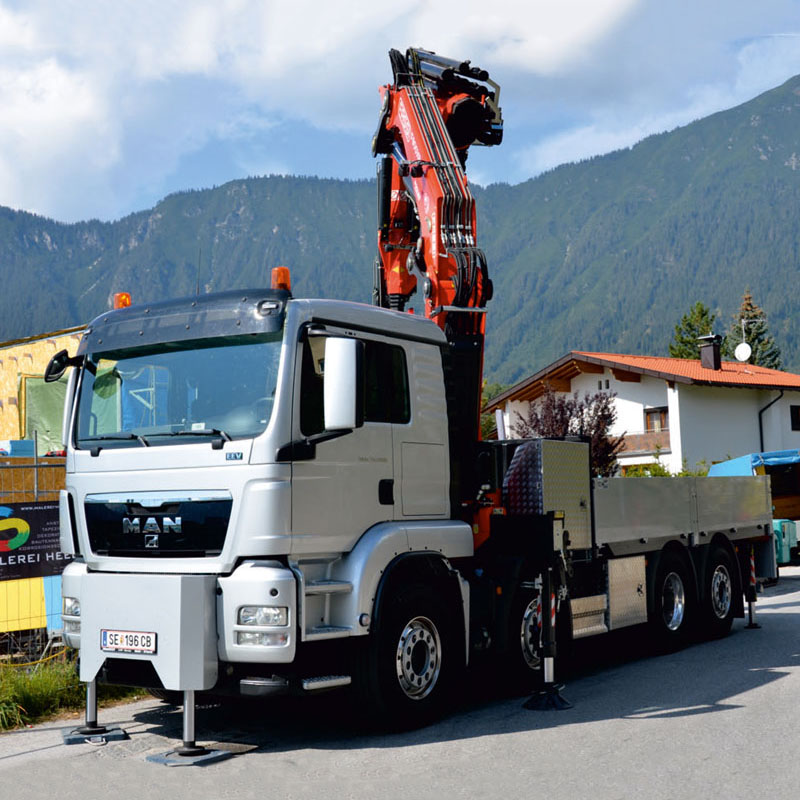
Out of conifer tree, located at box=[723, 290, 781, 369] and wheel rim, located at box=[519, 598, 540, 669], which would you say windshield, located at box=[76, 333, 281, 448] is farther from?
conifer tree, located at box=[723, 290, 781, 369]

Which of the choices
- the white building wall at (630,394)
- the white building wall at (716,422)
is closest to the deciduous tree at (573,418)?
the white building wall at (716,422)

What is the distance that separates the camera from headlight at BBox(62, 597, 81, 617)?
24.1ft

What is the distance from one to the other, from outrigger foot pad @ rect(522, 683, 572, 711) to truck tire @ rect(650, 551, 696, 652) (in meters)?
2.82

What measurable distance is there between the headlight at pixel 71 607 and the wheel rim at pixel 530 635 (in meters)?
3.51

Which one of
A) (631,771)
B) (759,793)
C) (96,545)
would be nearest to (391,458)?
(96,545)

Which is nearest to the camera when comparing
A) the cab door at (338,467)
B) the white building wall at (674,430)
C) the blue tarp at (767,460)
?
the cab door at (338,467)

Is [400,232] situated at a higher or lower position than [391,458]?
higher

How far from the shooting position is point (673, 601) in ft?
36.6

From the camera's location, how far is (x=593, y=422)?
36.4 metres

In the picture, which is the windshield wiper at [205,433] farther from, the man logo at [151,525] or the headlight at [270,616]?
the headlight at [270,616]

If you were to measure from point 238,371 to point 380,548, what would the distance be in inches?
59.3

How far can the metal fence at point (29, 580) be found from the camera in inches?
367

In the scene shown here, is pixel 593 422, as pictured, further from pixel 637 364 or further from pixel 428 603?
pixel 428 603

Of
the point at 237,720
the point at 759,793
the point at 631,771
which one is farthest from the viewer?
the point at 237,720
